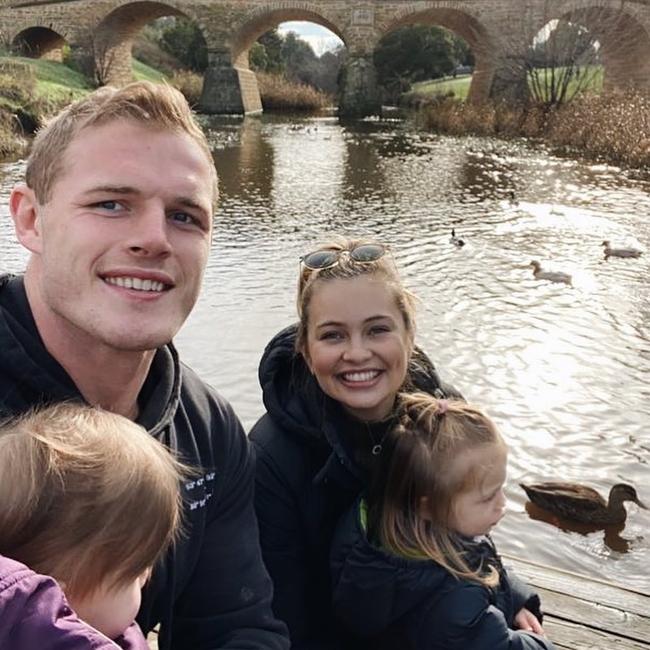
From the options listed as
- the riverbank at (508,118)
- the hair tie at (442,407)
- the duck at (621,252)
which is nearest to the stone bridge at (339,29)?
the riverbank at (508,118)

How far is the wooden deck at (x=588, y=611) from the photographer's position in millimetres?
2527

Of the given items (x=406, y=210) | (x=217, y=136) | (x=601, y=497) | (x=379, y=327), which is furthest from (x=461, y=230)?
(x=217, y=136)

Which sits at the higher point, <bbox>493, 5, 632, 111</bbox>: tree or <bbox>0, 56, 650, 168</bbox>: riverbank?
<bbox>493, 5, 632, 111</bbox>: tree

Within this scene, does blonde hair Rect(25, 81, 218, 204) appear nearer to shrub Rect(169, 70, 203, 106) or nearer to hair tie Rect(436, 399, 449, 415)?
hair tie Rect(436, 399, 449, 415)

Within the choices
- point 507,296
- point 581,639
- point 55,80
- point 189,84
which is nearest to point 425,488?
point 581,639

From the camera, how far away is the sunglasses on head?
2.32 metres

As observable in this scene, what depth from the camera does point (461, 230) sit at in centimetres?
1002

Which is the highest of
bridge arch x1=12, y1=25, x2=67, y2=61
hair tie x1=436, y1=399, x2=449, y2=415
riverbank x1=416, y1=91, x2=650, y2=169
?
bridge arch x1=12, y1=25, x2=67, y2=61

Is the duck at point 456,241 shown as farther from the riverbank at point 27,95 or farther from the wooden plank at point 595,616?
the wooden plank at point 595,616

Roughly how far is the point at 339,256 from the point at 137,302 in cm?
89

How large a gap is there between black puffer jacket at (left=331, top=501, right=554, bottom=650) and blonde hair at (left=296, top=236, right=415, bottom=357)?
0.58 metres

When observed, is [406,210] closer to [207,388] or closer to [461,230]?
[461,230]

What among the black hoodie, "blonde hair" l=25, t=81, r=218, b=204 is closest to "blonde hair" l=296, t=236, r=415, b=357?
the black hoodie

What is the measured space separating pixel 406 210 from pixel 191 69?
37582 millimetres
